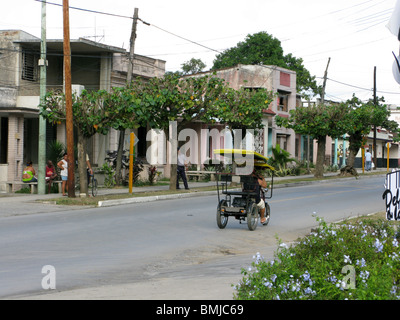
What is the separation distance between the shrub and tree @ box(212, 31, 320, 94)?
6084 cm

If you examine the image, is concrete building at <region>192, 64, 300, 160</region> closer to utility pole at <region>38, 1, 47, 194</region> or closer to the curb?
the curb

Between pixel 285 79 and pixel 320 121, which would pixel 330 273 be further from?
pixel 285 79

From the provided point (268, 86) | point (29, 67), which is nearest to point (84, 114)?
point (29, 67)

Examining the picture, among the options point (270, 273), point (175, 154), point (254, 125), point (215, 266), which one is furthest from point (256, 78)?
point (270, 273)

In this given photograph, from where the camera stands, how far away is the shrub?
209 inches

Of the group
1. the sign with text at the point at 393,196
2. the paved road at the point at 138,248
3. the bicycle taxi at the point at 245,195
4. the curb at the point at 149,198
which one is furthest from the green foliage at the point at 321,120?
the sign with text at the point at 393,196

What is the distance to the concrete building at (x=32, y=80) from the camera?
83.7 ft

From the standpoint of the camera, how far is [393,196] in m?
7.12

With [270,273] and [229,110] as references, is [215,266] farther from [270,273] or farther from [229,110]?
[229,110]

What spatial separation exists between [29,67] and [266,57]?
44577 millimetres

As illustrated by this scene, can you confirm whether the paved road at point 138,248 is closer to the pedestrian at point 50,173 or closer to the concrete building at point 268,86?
the pedestrian at point 50,173

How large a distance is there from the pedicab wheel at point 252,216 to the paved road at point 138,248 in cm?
23

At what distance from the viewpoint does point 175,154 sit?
2577 cm

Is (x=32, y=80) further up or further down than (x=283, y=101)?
further down
